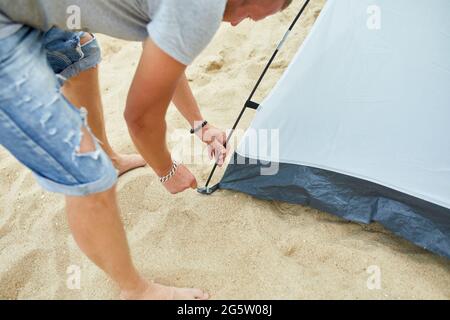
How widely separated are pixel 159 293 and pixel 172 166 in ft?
1.03

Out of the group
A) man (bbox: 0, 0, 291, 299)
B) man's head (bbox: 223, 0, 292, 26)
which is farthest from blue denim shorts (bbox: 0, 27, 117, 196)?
man's head (bbox: 223, 0, 292, 26)

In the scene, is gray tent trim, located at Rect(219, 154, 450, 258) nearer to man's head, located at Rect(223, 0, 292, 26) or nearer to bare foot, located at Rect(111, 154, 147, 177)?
bare foot, located at Rect(111, 154, 147, 177)

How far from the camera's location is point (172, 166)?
1085 mm

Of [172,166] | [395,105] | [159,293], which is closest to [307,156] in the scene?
[395,105]

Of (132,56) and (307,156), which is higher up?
(307,156)

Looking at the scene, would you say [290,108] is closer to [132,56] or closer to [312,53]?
[312,53]

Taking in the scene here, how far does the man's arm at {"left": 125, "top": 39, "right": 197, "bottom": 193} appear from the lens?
A: 0.74m

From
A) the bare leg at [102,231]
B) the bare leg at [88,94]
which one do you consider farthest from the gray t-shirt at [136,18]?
the bare leg at [88,94]

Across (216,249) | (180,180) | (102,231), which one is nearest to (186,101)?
(180,180)

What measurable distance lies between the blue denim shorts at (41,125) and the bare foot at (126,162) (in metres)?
0.67

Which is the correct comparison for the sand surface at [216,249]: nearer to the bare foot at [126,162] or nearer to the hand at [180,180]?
the bare foot at [126,162]

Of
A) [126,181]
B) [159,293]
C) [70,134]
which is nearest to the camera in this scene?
[70,134]

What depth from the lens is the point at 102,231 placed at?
834 millimetres
